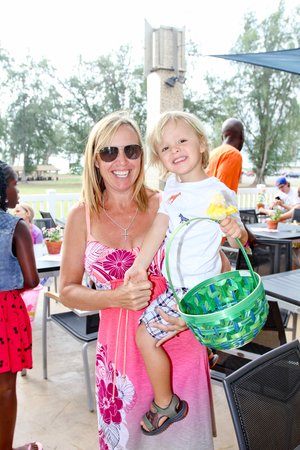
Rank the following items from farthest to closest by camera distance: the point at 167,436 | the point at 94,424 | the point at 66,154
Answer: the point at 66,154 → the point at 94,424 → the point at 167,436

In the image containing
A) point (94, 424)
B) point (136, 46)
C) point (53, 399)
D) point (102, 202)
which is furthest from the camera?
point (136, 46)

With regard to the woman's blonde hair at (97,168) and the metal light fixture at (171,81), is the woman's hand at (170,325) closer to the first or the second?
the woman's blonde hair at (97,168)

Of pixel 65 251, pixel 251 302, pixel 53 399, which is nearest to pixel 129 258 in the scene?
pixel 65 251

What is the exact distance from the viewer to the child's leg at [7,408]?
2295mm

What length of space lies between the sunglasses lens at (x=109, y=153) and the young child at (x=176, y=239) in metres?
0.21

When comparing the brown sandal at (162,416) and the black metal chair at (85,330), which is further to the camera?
the black metal chair at (85,330)

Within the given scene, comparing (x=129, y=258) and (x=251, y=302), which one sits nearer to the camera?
(x=251, y=302)

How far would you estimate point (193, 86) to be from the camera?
23.0 meters

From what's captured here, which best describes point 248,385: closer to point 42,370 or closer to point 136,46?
point 42,370

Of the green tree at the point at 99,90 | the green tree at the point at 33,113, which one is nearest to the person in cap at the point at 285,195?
the green tree at the point at 99,90

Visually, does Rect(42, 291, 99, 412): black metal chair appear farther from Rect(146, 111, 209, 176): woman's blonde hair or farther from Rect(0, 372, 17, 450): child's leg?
Rect(146, 111, 209, 176): woman's blonde hair

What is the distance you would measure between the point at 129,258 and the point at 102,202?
29 cm

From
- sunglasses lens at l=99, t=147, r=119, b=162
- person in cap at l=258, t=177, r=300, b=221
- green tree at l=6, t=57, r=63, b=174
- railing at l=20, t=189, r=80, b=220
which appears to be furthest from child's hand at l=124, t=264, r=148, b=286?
green tree at l=6, t=57, r=63, b=174

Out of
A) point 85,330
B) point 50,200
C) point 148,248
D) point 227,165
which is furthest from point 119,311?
point 50,200
